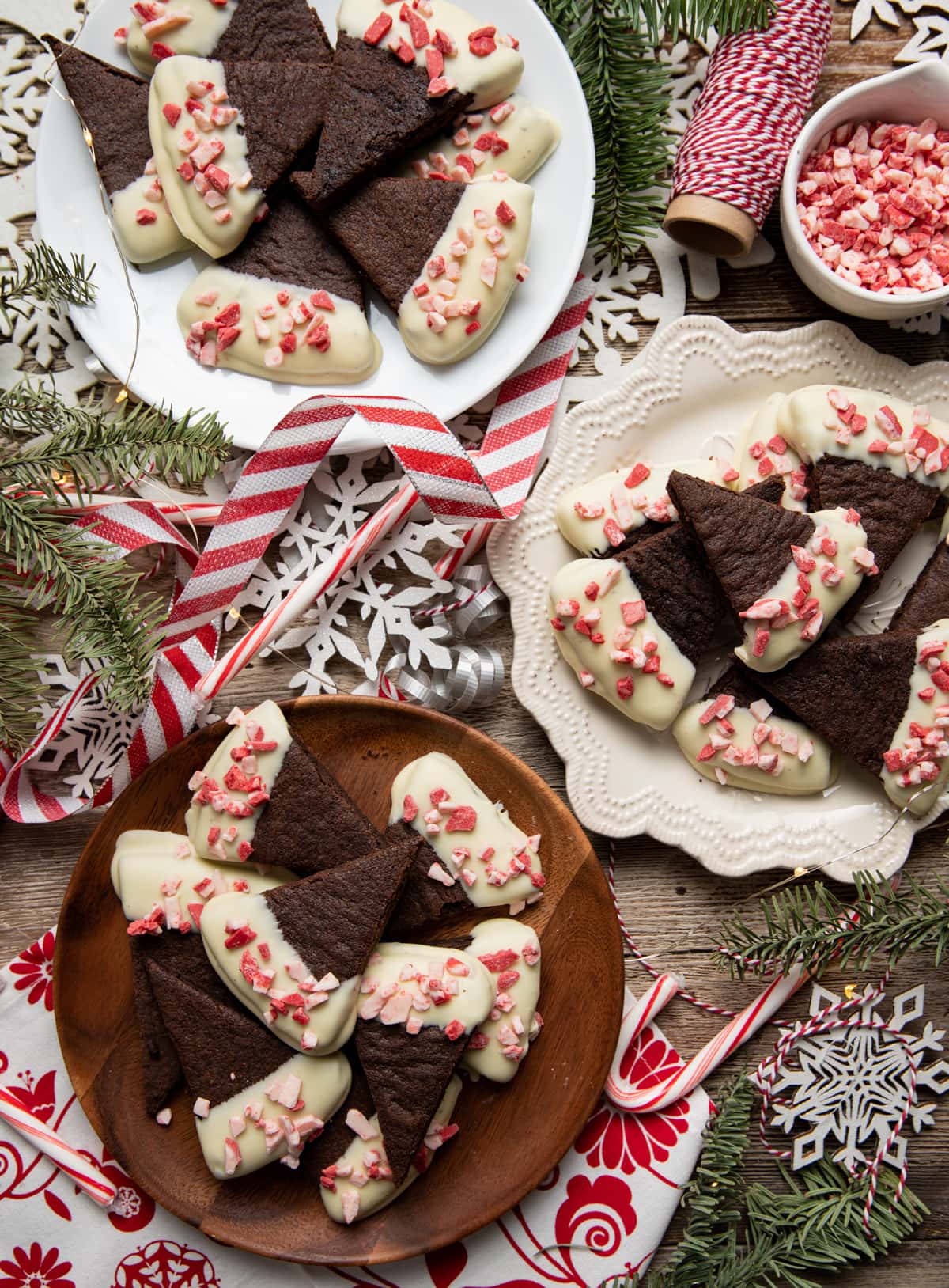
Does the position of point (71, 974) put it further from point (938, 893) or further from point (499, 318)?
point (938, 893)

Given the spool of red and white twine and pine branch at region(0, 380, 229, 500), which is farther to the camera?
the spool of red and white twine

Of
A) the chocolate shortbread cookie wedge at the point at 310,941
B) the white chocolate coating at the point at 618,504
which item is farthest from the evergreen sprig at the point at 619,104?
the chocolate shortbread cookie wedge at the point at 310,941

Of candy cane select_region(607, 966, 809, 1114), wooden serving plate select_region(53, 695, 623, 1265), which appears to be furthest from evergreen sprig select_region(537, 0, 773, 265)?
candy cane select_region(607, 966, 809, 1114)

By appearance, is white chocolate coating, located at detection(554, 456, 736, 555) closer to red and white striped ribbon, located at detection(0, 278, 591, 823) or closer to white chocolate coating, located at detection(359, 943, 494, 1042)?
red and white striped ribbon, located at detection(0, 278, 591, 823)

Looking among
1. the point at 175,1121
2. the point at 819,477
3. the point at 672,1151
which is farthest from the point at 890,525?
the point at 175,1121

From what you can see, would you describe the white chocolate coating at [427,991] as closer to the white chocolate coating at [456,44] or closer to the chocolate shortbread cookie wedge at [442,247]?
the chocolate shortbread cookie wedge at [442,247]

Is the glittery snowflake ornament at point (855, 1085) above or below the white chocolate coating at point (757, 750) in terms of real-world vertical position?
below

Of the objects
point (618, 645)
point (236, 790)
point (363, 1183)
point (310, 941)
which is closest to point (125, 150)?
point (236, 790)
